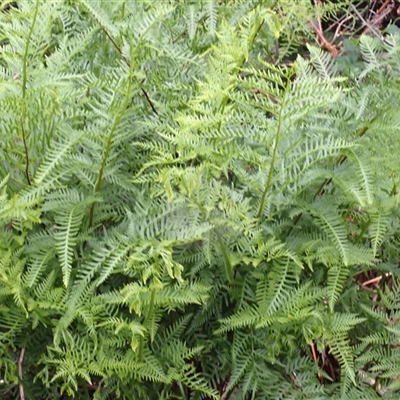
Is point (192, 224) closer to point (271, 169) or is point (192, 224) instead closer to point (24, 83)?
point (271, 169)

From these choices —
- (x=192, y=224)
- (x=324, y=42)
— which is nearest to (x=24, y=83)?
(x=192, y=224)

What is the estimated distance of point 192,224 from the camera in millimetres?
946

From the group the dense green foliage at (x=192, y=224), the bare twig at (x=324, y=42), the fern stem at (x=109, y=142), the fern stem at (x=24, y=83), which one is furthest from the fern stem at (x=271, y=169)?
the bare twig at (x=324, y=42)

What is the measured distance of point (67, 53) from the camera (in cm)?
110

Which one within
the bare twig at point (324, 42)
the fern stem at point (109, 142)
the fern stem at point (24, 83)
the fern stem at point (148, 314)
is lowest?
the bare twig at point (324, 42)

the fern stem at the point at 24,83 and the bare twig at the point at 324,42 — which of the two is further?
the bare twig at the point at 324,42

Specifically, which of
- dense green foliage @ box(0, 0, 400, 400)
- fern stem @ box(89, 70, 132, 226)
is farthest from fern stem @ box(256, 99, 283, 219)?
fern stem @ box(89, 70, 132, 226)

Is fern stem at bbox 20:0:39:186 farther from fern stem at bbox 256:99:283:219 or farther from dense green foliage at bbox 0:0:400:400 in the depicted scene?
fern stem at bbox 256:99:283:219

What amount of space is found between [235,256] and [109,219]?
0.26 meters

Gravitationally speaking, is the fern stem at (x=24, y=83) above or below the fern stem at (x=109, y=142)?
above

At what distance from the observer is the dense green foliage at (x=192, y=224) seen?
0.94m

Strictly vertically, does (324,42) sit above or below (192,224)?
below

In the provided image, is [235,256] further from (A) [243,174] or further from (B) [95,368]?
(B) [95,368]

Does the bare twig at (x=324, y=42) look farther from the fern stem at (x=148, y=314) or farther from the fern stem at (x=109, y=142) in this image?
the fern stem at (x=148, y=314)
